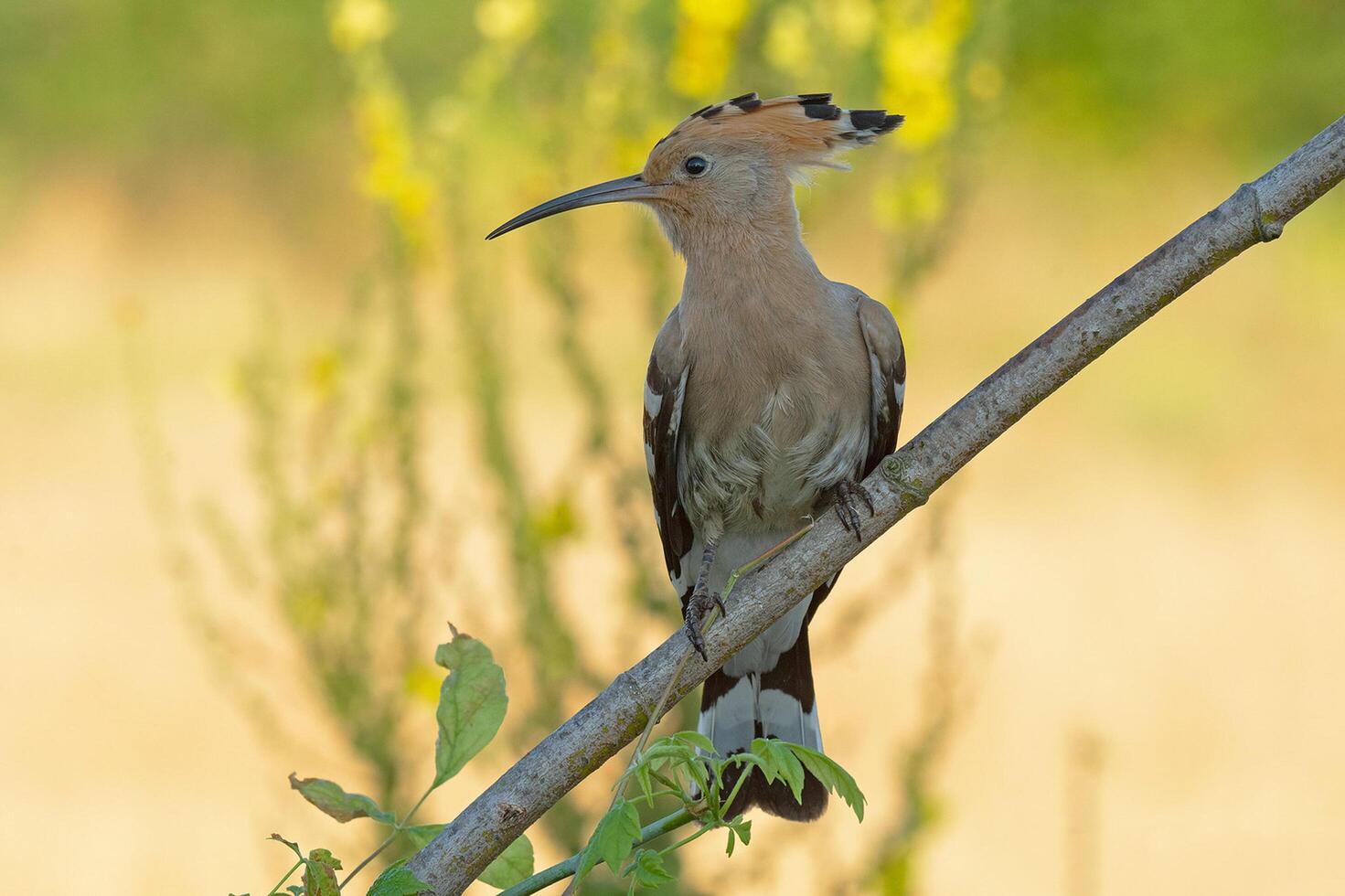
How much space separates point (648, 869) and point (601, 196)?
1.29 m

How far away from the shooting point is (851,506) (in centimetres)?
140

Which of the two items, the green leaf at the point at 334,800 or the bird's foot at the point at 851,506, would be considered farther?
the bird's foot at the point at 851,506

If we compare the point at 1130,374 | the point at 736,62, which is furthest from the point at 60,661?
the point at 1130,374

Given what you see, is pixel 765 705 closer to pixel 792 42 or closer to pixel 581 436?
pixel 581 436

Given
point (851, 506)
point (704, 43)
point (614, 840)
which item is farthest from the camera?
point (704, 43)

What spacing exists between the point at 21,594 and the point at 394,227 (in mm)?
3379

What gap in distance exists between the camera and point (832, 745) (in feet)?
11.3

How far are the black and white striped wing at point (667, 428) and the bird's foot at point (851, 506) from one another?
1.27 feet

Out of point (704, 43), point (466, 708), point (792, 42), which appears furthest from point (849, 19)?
point (466, 708)

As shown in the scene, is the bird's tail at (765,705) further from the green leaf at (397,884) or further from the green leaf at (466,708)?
the green leaf at (397,884)

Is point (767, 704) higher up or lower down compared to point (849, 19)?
lower down

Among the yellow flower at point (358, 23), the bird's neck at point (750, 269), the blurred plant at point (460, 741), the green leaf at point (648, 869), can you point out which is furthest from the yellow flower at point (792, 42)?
the green leaf at point (648, 869)

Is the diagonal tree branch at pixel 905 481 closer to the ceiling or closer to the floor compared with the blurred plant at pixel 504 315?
closer to the floor

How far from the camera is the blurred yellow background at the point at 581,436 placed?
259 centimetres
